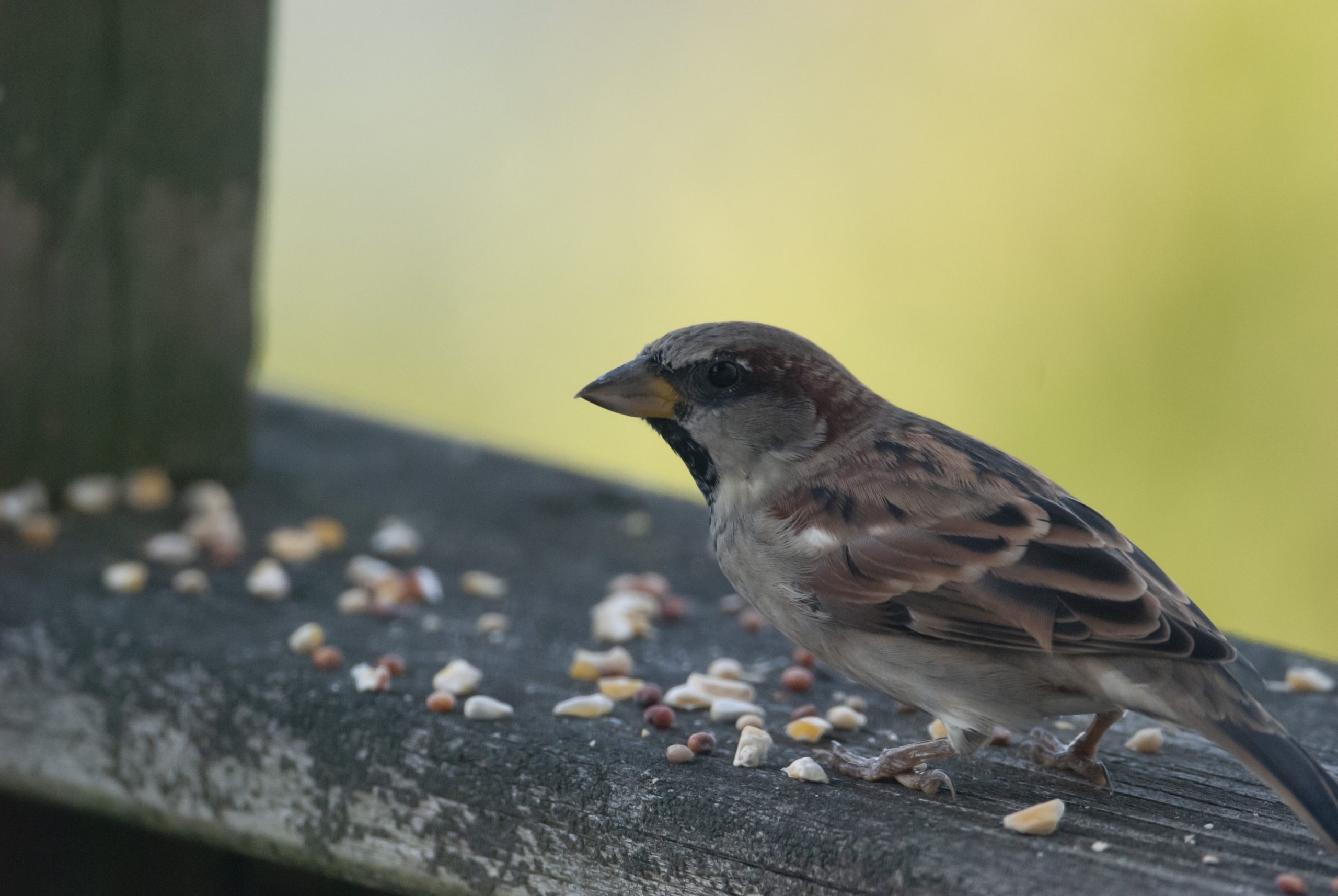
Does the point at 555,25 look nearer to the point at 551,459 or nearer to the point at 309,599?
the point at 551,459

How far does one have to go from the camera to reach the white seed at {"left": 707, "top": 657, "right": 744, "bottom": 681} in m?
2.23

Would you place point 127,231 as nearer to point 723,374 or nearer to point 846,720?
point 723,374

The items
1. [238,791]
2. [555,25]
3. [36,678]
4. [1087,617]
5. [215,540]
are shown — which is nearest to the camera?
[1087,617]

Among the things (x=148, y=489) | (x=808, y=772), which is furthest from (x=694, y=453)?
(x=148, y=489)

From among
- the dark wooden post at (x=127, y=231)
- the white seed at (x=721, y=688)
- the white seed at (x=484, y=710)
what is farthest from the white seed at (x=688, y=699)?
the dark wooden post at (x=127, y=231)

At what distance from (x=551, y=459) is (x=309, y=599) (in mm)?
1077

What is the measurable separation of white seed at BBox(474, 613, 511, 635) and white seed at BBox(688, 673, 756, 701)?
1.66 ft

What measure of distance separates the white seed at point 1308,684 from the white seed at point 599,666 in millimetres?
1079

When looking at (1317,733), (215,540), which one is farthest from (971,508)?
(215,540)

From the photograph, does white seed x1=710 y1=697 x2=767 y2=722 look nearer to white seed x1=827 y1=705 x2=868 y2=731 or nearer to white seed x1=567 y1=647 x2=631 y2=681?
white seed x1=827 y1=705 x2=868 y2=731

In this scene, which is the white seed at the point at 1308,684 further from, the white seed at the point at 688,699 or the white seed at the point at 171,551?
the white seed at the point at 171,551

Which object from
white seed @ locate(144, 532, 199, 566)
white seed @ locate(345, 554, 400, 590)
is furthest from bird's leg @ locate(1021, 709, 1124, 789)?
white seed @ locate(144, 532, 199, 566)

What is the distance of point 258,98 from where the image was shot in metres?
3.28

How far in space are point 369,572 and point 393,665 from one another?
619 millimetres
